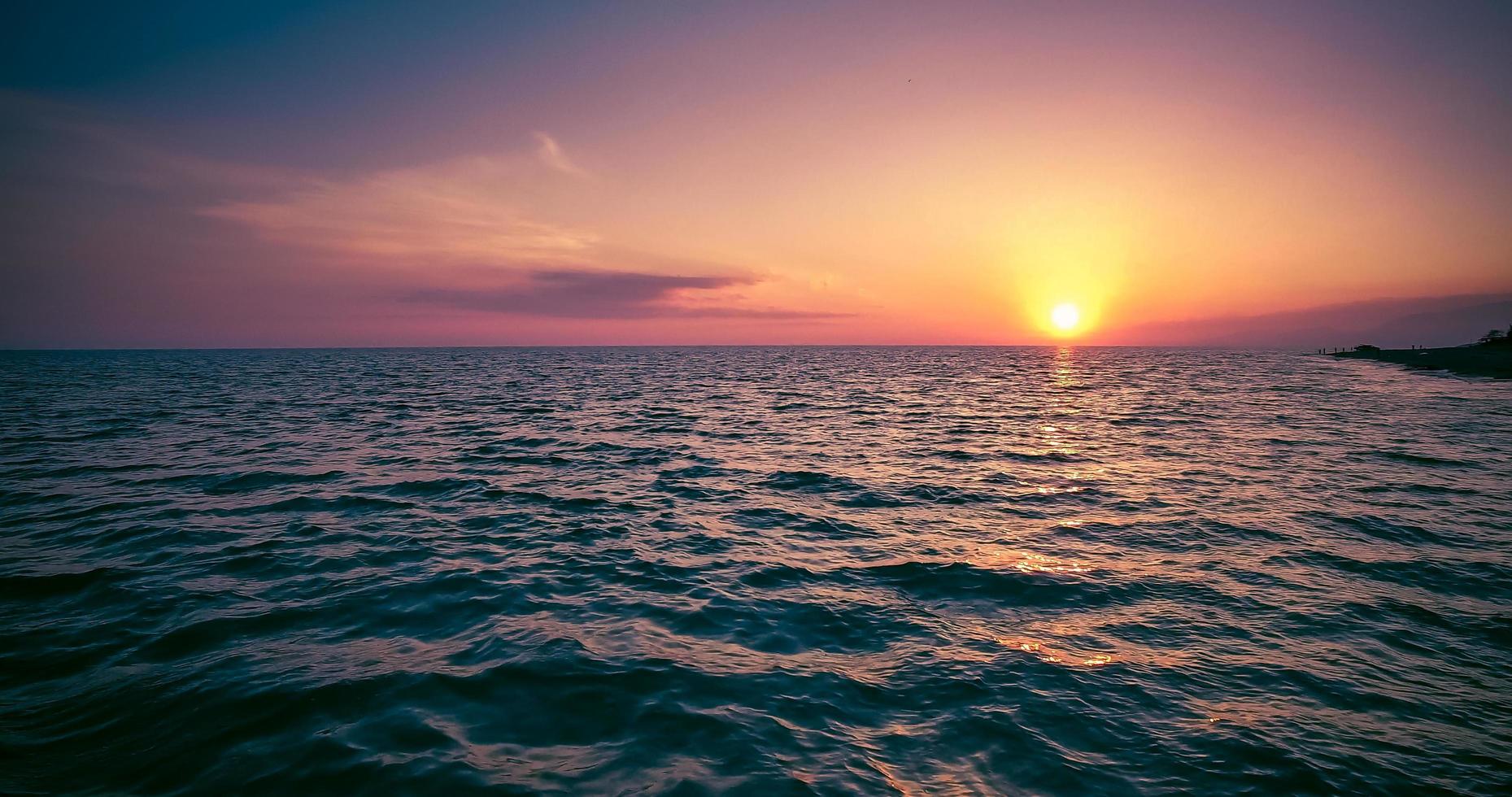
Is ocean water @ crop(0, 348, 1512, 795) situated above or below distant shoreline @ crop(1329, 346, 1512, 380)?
below

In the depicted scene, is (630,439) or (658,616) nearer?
(658,616)

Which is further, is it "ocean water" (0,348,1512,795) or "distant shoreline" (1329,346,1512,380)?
"distant shoreline" (1329,346,1512,380)

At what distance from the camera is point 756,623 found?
9656mm

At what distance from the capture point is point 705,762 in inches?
249

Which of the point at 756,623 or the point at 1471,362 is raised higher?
the point at 1471,362

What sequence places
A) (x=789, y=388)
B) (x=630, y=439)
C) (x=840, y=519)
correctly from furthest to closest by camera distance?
(x=789, y=388) → (x=630, y=439) → (x=840, y=519)

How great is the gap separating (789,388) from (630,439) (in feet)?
105

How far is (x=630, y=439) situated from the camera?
27.6 meters

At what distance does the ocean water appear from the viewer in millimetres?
6348

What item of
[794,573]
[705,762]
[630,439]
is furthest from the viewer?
[630,439]

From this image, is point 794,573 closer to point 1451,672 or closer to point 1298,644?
point 1298,644

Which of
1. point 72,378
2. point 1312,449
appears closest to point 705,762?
point 1312,449

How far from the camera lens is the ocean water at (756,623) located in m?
6.35

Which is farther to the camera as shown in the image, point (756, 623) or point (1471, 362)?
point (1471, 362)
